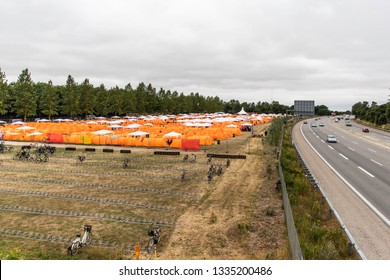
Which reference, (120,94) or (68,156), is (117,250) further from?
(120,94)

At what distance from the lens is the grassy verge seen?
38.6ft

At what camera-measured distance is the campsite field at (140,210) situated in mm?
13375

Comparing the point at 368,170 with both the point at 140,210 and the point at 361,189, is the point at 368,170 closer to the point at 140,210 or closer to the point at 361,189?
the point at 361,189

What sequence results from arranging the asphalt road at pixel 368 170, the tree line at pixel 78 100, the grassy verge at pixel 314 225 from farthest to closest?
the tree line at pixel 78 100 < the asphalt road at pixel 368 170 < the grassy verge at pixel 314 225

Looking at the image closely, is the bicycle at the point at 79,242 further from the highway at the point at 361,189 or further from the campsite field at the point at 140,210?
the highway at the point at 361,189

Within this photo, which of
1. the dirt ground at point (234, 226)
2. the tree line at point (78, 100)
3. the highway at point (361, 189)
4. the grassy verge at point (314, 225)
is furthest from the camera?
the tree line at point (78, 100)

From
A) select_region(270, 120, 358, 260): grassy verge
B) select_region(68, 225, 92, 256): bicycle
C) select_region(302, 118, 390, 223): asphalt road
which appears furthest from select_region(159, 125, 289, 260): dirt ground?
select_region(302, 118, 390, 223): asphalt road

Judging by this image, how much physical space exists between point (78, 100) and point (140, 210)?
91.3m

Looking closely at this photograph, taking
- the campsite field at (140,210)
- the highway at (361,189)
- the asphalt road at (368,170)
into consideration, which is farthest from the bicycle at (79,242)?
the asphalt road at (368,170)

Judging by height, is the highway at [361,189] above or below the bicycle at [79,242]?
above

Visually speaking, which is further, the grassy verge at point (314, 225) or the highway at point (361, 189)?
the highway at point (361, 189)

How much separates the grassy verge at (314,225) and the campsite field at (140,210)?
90cm

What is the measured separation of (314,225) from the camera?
14.4m

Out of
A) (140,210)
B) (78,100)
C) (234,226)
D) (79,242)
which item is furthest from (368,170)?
(78,100)
